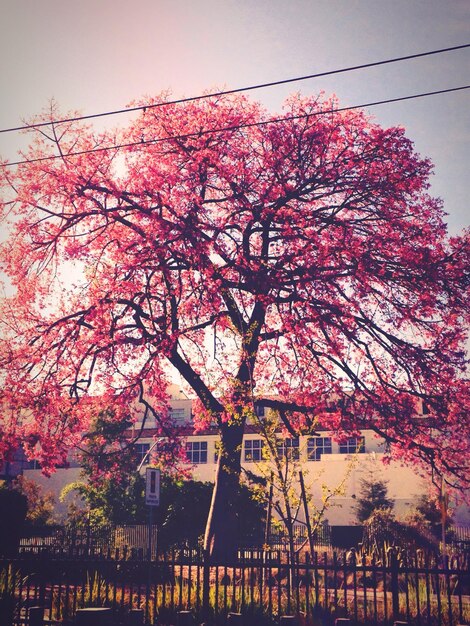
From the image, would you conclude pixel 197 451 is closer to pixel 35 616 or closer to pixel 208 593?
pixel 208 593

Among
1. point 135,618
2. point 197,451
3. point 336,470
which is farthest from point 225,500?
point 197,451

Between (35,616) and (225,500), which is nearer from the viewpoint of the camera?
(35,616)

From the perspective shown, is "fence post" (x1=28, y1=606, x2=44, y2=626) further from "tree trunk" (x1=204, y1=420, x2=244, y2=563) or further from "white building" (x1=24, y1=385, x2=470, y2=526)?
"white building" (x1=24, y1=385, x2=470, y2=526)

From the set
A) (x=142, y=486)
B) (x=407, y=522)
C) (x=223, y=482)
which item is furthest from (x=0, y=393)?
(x=407, y=522)

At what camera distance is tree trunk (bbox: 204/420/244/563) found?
18750mm

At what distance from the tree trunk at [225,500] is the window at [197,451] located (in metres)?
29.2

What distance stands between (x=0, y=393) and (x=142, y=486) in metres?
13.6

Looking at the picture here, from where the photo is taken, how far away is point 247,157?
793 inches

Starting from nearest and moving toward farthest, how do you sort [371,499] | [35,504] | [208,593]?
[208,593], [35,504], [371,499]

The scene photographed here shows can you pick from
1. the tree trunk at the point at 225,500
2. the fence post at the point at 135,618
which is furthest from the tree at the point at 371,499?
the fence post at the point at 135,618

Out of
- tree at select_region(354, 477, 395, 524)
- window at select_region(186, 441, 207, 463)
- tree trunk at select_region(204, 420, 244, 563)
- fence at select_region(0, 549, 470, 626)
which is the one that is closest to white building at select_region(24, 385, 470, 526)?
window at select_region(186, 441, 207, 463)

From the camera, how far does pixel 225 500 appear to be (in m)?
19.3

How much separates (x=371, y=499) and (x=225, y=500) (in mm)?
23290

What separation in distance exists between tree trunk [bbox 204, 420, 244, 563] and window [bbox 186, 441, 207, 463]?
2917 cm
